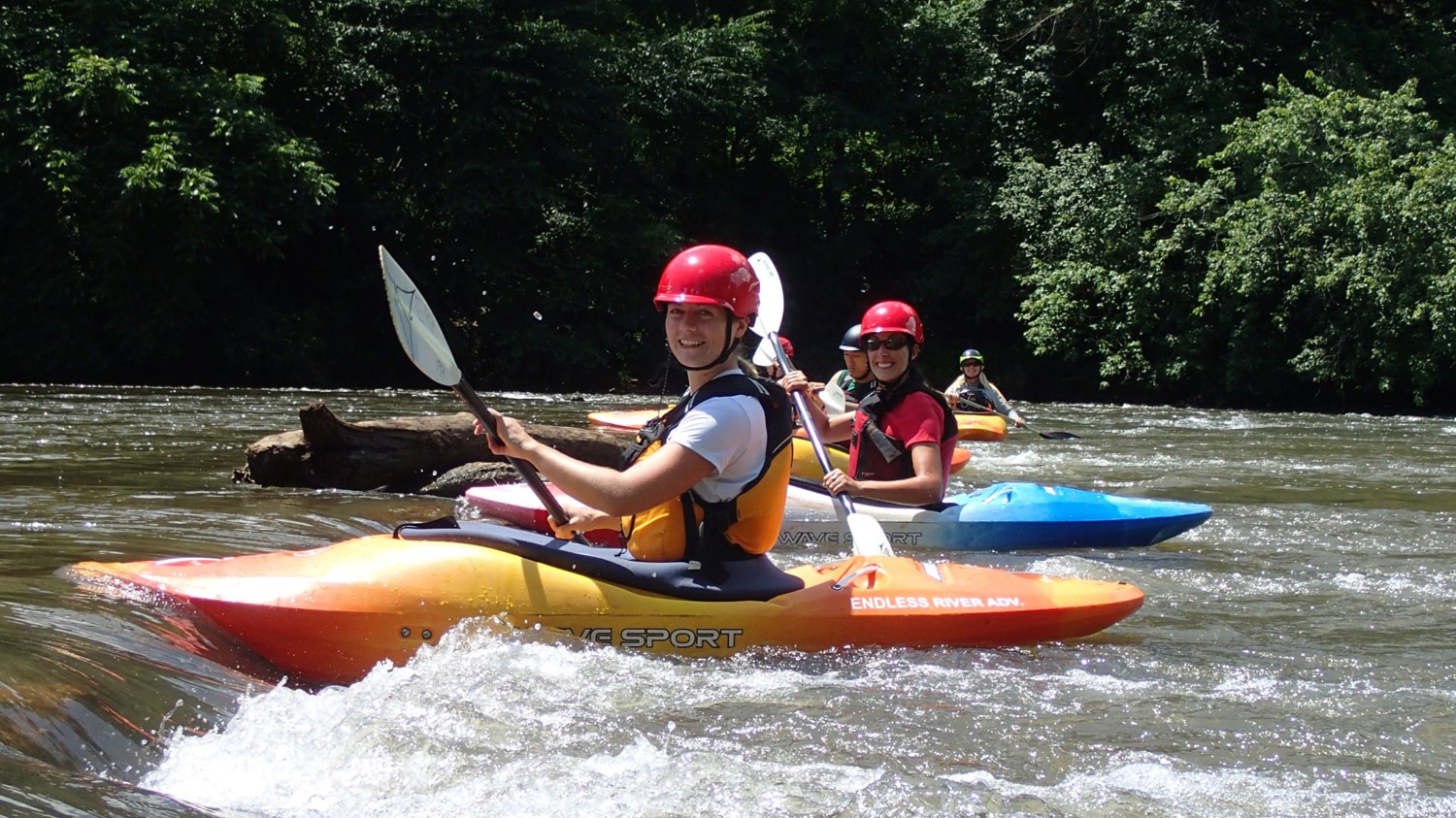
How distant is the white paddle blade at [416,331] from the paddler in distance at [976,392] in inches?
353

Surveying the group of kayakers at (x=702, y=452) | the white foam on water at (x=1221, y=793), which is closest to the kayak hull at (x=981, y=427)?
the group of kayakers at (x=702, y=452)

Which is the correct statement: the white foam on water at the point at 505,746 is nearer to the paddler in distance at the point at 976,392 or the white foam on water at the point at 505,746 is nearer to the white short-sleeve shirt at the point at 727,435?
the white short-sleeve shirt at the point at 727,435

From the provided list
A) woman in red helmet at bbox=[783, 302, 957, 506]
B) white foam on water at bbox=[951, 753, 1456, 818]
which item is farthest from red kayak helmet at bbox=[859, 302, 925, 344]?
white foam on water at bbox=[951, 753, 1456, 818]

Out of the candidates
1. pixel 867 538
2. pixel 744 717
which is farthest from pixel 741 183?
pixel 744 717

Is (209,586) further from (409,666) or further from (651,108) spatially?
(651,108)

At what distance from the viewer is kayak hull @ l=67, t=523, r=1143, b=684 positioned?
331 cm

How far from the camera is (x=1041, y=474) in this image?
9.51 meters

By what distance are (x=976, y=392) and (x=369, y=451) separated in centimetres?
675

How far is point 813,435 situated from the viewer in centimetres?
560

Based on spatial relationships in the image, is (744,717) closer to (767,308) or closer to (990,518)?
(990,518)

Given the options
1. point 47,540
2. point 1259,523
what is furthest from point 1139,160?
point 47,540

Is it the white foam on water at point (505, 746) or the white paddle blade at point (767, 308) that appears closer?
the white foam on water at point (505, 746)

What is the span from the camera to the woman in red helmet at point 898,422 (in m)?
5.16

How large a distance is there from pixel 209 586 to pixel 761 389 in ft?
4.62
